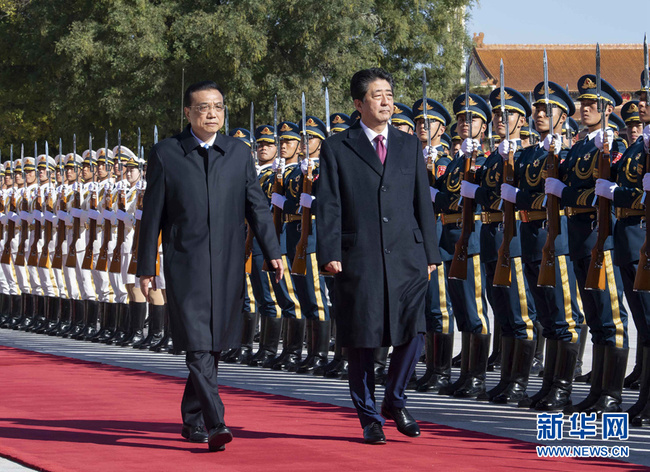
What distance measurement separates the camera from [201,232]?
6.38m

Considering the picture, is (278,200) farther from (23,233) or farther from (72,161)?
(23,233)

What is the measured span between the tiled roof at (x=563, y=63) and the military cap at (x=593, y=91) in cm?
5407

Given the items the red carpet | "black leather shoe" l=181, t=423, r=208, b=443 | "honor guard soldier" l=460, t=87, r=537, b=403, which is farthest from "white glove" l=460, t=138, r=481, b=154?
"black leather shoe" l=181, t=423, r=208, b=443

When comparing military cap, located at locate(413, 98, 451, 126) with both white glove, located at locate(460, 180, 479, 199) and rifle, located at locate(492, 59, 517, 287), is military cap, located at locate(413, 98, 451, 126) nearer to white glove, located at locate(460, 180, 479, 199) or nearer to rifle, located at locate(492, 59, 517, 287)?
white glove, located at locate(460, 180, 479, 199)

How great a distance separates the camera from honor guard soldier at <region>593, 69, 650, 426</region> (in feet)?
23.2

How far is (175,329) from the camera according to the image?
636cm

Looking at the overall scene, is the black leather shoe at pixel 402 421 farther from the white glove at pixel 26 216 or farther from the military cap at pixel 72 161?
the white glove at pixel 26 216

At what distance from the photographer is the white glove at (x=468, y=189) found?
28.1 feet

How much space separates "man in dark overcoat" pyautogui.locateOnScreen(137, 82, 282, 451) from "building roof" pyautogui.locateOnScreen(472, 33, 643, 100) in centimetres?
5615

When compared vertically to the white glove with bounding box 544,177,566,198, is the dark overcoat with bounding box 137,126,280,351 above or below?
below

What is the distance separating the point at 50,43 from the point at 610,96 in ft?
53.5

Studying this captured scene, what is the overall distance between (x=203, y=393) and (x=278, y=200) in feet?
15.4

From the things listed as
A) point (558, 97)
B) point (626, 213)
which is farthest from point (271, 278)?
point (626, 213)

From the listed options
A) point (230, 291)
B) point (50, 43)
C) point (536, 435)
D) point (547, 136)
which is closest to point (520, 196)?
point (547, 136)
